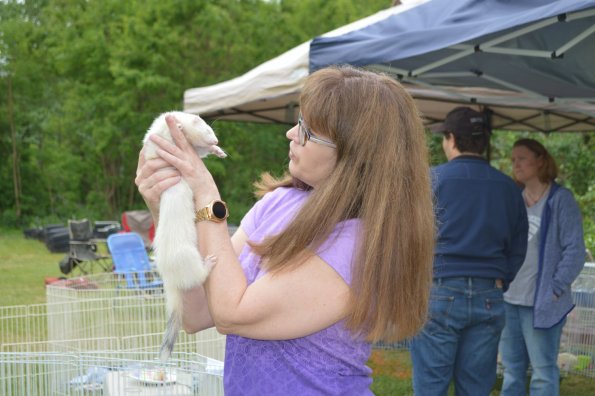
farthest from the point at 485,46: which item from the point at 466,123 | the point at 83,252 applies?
the point at 83,252

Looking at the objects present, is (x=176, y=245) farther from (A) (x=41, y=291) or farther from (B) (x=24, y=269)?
(B) (x=24, y=269)

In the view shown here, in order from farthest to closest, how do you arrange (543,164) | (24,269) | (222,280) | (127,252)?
(24,269) → (127,252) → (543,164) → (222,280)

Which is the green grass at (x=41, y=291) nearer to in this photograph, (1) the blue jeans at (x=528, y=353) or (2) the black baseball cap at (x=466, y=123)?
(1) the blue jeans at (x=528, y=353)

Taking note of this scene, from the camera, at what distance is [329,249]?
179 cm

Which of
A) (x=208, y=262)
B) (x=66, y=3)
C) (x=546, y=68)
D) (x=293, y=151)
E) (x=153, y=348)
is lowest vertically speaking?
(x=153, y=348)

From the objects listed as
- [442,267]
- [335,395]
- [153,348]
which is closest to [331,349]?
[335,395]

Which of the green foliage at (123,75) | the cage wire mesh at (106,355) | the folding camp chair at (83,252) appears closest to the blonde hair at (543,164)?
the cage wire mesh at (106,355)

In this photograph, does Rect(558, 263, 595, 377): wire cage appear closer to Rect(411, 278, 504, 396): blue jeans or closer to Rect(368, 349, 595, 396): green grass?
Rect(368, 349, 595, 396): green grass

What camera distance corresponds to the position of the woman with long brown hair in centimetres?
176

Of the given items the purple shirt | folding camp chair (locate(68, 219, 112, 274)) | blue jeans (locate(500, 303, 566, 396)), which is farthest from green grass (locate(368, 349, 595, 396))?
folding camp chair (locate(68, 219, 112, 274))

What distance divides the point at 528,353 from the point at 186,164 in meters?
3.89

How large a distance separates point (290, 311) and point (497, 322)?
8.59 ft

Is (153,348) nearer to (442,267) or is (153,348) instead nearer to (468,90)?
(442,267)

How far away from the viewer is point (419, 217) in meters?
1.86
